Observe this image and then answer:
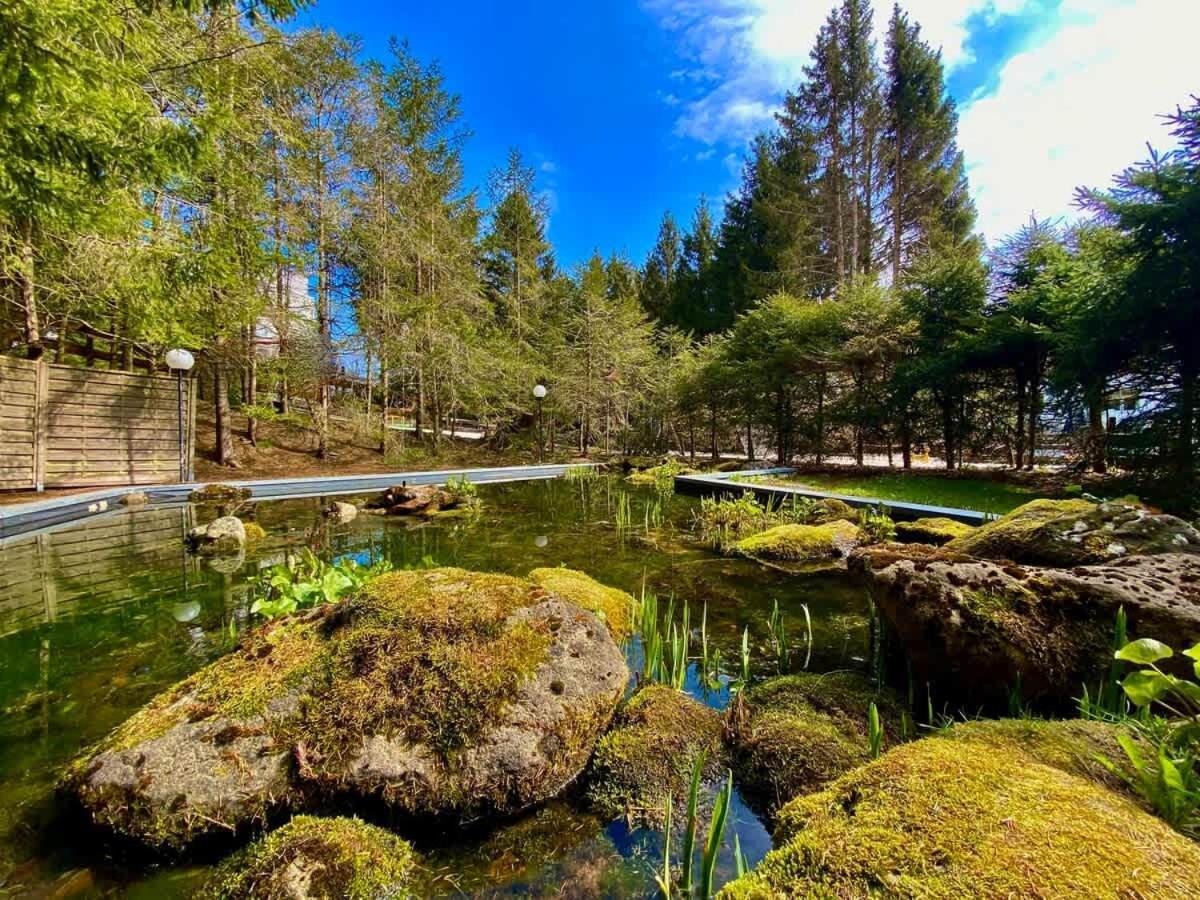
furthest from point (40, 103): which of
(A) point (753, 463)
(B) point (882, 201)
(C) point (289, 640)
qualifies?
(B) point (882, 201)

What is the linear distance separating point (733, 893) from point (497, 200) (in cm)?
2049

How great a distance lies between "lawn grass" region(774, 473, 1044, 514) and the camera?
7.11m

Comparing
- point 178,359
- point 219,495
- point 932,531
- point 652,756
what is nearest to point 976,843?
point 652,756

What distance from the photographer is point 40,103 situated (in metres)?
3.88

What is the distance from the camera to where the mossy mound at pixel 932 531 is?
520 cm

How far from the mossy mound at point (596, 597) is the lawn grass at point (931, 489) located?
5601mm

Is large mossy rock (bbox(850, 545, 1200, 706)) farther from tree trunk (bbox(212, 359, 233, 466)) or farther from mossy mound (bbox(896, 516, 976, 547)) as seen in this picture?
tree trunk (bbox(212, 359, 233, 466))

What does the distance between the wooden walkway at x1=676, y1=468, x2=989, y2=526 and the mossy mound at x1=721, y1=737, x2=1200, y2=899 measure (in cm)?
544

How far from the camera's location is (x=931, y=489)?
860cm

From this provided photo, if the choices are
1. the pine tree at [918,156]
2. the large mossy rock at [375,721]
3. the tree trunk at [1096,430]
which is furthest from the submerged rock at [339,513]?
the pine tree at [918,156]

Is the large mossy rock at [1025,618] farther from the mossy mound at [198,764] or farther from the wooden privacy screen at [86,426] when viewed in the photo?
the wooden privacy screen at [86,426]

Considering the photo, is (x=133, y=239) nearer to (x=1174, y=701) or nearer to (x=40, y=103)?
(x=40, y=103)

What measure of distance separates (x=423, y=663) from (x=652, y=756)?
934mm

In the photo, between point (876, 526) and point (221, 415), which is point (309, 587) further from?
point (221, 415)
